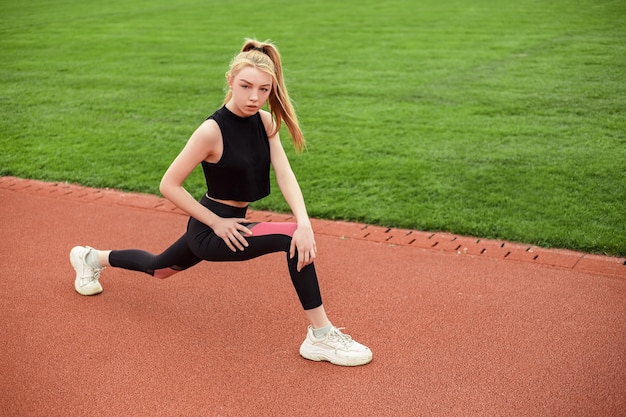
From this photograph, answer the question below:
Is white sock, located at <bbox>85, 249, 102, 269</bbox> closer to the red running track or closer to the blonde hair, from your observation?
the red running track

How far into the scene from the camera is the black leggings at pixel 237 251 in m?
4.31

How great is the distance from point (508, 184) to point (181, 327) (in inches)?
165

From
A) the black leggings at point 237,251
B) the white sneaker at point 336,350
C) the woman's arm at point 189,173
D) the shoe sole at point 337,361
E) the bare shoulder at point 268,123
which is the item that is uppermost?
the bare shoulder at point 268,123

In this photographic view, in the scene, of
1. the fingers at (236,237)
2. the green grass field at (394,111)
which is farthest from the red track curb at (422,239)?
the fingers at (236,237)

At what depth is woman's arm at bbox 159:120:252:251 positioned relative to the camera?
4297 millimetres

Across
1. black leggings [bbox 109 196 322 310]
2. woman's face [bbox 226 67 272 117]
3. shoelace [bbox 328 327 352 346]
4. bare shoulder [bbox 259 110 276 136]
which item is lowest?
shoelace [bbox 328 327 352 346]

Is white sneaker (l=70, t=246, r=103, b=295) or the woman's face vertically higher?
the woman's face

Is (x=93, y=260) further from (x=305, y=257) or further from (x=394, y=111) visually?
(x=394, y=111)

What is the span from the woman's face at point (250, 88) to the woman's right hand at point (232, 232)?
26.2 inches

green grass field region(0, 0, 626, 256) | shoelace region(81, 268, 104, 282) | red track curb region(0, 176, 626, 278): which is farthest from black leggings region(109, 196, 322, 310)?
green grass field region(0, 0, 626, 256)

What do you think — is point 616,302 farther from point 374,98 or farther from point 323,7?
point 323,7

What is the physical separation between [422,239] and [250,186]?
247cm

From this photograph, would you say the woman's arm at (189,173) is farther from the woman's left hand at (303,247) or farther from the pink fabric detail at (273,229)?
the woman's left hand at (303,247)

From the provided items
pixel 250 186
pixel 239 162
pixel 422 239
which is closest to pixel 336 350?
pixel 250 186
